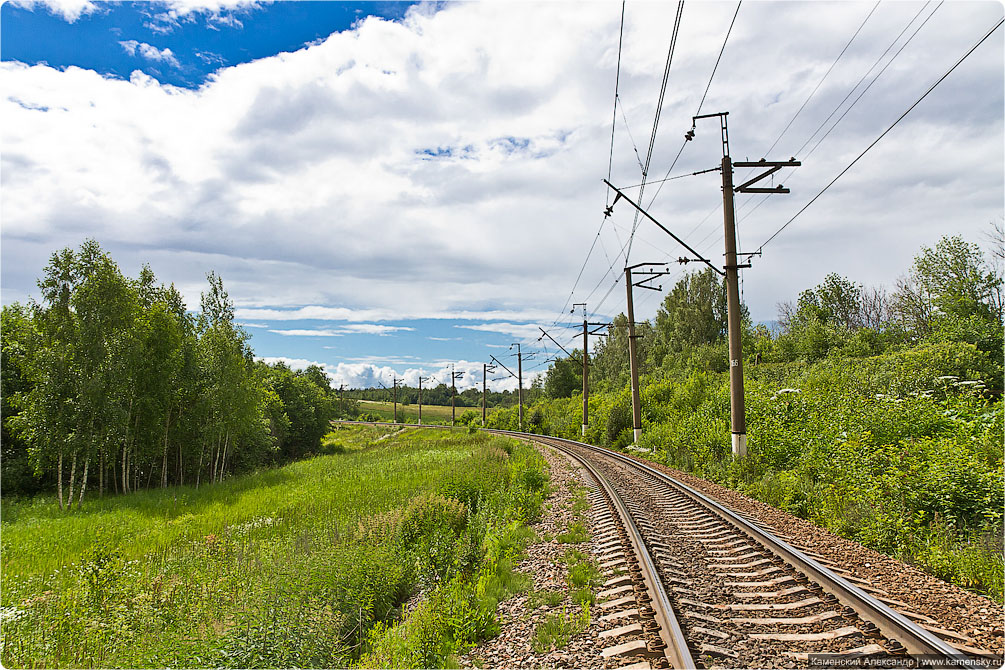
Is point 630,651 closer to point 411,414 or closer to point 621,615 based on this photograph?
point 621,615

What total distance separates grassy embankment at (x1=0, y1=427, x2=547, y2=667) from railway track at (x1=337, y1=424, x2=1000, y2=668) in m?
1.76

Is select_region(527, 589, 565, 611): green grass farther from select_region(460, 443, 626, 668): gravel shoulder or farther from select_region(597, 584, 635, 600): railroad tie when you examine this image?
select_region(597, 584, 635, 600): railroad tie

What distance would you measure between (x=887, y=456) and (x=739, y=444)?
523 cm

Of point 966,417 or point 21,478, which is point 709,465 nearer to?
point 966,417

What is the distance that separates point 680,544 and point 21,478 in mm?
27090

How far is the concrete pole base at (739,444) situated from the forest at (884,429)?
312mm

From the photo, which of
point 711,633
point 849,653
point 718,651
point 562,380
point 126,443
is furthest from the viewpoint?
point 562,380

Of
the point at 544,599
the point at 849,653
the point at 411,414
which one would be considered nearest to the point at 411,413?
the point at 411,414

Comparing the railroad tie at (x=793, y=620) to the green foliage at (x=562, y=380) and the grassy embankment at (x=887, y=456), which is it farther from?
the green foliage at (x=562, y=380)

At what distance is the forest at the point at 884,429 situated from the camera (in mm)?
7793

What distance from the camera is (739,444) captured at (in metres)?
15.4

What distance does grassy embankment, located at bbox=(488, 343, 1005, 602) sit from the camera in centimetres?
745

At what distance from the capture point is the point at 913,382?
1602 centimetres

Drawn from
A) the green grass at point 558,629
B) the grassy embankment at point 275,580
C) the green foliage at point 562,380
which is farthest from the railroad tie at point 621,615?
the green foliage at point 562,380
